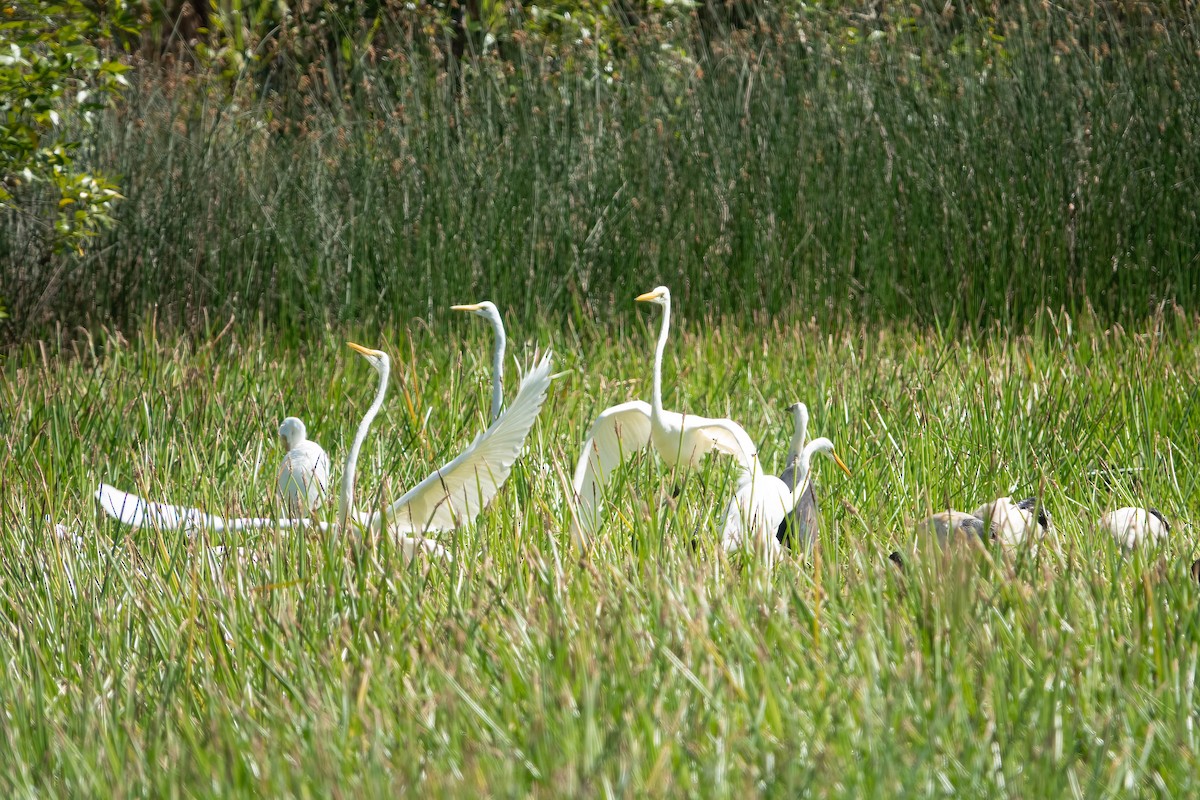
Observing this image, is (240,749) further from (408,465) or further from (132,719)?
(408,465)

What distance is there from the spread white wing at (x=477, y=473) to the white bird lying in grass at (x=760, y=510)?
407 millimetres

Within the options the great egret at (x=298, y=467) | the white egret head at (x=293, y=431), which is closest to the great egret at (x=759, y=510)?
the great egret at (x=298, y=467)

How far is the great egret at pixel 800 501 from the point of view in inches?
107

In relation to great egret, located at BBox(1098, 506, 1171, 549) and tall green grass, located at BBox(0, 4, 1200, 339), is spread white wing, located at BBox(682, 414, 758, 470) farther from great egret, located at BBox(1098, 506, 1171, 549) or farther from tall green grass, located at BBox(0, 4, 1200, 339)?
tall green grass, located at BBox(0, 4, 1200, 339)

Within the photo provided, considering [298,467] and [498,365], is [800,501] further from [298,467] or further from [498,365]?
[298,467]

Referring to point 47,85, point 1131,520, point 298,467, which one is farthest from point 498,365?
point 47,85

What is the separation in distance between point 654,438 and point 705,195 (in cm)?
285

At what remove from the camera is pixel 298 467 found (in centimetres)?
303

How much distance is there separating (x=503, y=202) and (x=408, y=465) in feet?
8.12

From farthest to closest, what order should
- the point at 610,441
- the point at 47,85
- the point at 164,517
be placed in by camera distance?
the point at 47,85 < the point at 610,441 < the point at 164,517

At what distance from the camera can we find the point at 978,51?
20.7 feet

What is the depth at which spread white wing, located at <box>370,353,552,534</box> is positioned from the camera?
2256mm

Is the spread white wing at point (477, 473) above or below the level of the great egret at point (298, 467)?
above

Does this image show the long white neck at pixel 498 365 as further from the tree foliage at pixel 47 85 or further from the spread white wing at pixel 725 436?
the tree foliage at pixel 47 85
